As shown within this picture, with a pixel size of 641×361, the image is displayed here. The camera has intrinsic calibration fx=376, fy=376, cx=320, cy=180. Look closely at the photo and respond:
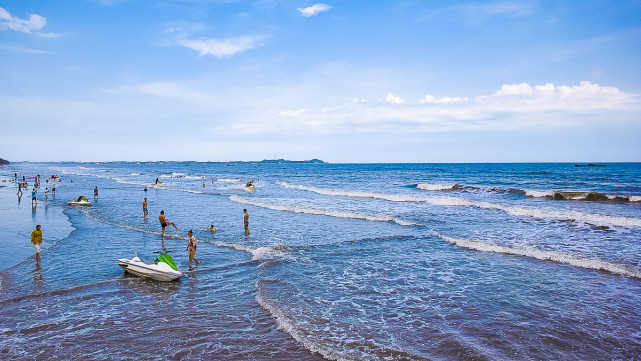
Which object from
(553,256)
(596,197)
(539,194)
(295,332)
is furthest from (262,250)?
(596,197)

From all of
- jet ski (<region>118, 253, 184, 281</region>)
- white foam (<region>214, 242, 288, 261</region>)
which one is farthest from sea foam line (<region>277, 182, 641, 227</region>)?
jet ski (<region>118, 253, 184, 281</region>)

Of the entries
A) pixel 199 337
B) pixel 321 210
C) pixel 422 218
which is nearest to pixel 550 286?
pixel 199 337

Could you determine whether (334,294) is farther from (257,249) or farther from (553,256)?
(553,256)

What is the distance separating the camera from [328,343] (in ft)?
27.7

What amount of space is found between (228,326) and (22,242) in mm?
15141

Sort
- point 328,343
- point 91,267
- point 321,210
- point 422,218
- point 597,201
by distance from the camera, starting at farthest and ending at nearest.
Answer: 1. point 597,201
2. point 321,210
3. point 422,218
4. point 91,267
5. point 328,343

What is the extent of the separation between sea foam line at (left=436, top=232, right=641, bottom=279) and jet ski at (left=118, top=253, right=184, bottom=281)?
13.2 meters

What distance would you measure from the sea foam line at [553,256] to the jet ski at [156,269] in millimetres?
13207

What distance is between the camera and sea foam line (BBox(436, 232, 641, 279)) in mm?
13953

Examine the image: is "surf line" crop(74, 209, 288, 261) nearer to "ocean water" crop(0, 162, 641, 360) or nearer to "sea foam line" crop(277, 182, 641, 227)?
"ocean water" crop(0, 162, 641, 360)

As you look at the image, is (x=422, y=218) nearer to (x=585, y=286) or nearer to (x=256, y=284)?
(x=585, y=286)

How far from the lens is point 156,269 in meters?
12.7

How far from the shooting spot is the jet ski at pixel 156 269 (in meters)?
12.7

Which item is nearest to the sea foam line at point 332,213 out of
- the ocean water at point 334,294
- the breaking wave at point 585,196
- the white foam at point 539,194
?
the ocean water at point 334,294
